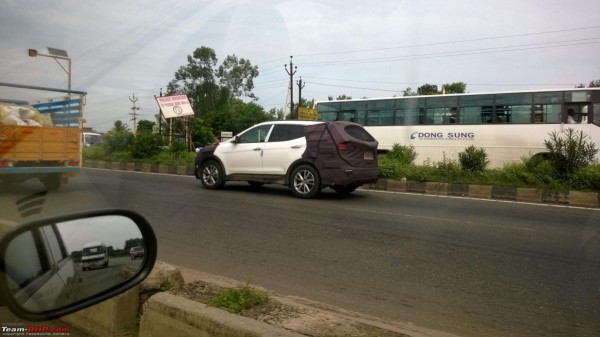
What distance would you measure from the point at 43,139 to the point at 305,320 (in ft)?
23.8

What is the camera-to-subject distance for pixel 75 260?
2.06 metres

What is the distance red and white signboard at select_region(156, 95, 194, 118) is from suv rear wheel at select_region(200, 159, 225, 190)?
10331 mm

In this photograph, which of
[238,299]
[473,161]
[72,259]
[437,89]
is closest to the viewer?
[72,259]

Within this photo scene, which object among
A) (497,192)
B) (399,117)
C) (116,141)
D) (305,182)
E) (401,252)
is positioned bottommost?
(401,252)

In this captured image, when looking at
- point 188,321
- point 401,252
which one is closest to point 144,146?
point 401,252

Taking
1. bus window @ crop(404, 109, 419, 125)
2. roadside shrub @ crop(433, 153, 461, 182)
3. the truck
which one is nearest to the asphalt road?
the truck

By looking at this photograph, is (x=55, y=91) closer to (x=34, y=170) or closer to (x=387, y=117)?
(x=34, y=170)

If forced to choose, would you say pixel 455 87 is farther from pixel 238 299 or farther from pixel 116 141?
pixel 238 299

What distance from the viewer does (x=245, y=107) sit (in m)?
26.2

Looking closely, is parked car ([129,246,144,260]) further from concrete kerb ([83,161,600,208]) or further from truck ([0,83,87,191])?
concrete kerb ([83,161,600,208])

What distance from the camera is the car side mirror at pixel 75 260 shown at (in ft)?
6.01

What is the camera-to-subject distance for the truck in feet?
25.3

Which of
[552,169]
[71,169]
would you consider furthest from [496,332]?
[552,169]

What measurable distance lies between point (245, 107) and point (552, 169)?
17023mm
